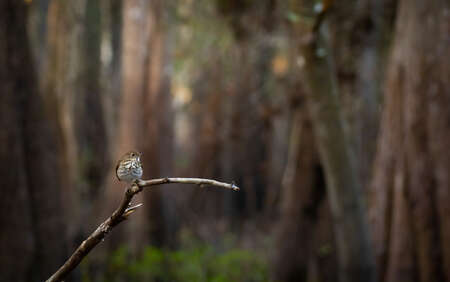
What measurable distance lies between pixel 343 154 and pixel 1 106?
3328 millimetres

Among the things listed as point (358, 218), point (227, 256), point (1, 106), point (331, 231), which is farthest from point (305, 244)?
point (1, 106)

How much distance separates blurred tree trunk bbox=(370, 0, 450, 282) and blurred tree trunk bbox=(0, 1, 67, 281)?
11.9ft

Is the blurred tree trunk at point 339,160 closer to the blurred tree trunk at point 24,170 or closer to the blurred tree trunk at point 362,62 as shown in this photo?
the blurred tree trunk at point 362,62

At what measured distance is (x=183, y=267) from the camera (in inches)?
355

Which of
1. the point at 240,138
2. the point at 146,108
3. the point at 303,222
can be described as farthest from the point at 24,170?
the point at 240,138

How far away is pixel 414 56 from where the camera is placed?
527 centimetres

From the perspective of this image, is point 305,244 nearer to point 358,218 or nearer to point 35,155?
point 358,218

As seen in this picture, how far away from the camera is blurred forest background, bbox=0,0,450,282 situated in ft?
16.8

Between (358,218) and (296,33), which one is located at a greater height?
(296,33)

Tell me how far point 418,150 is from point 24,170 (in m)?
3.85

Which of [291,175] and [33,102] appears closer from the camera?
[33,102]

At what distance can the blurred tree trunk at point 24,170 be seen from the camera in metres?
5.07

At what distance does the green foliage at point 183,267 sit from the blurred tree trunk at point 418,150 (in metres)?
3.20

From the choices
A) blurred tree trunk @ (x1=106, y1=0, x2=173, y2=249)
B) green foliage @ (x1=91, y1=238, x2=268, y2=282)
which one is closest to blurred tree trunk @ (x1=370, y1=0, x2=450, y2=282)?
green foliage @ (x1=91, y1=238, x2=268, y2=282)
